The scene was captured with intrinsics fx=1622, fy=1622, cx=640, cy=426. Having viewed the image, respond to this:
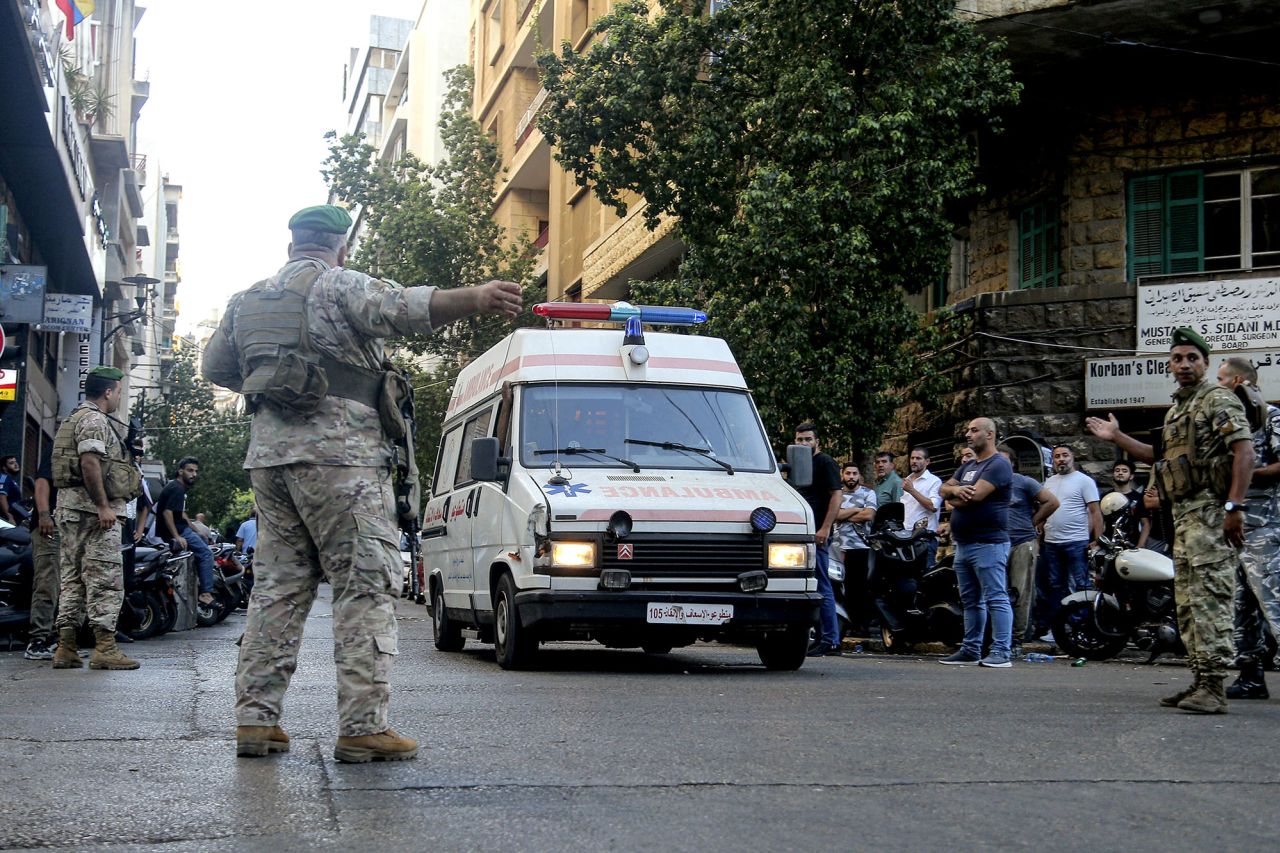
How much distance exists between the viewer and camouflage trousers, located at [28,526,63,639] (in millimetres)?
12086

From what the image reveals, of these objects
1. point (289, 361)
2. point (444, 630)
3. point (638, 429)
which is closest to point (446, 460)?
point (444, 630)

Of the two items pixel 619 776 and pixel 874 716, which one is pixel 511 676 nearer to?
pixel 874 716

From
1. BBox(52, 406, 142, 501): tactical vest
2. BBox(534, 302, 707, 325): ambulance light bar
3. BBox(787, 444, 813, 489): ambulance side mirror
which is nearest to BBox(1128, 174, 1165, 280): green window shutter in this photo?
BBox(534, 302, 707, 325): ambulance light bar

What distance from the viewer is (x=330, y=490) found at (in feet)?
18.5

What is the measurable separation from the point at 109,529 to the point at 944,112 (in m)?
10.2

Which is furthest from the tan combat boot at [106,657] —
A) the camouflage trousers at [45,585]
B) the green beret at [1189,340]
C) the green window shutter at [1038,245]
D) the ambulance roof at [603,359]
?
the green window shutter at [1038,245]

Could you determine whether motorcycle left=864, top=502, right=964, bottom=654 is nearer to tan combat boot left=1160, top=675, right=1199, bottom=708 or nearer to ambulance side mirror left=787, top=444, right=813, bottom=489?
ambulance side mirror left=787, top=444, right=813, bottom=489

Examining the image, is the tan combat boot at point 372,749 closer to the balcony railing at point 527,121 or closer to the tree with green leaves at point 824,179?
the tree with green leaves at point 824,179

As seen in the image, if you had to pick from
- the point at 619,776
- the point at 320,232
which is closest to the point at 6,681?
the point at 320,232

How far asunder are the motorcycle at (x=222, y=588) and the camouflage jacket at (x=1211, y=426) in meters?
12.2

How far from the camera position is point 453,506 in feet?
41.9

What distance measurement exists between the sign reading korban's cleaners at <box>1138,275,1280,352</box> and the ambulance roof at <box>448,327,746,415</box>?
797 cm

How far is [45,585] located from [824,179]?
8849 millimetres

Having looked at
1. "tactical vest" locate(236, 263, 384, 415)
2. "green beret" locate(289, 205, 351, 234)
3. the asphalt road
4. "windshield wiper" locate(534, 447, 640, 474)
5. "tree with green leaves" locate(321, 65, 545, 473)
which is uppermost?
"tree with green leaves" locate(321, 65, 545, 473)
